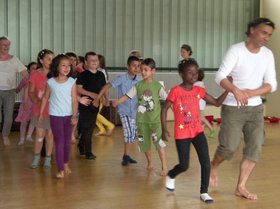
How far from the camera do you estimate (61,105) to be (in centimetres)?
505

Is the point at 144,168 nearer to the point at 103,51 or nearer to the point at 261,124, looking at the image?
the point at 261,124

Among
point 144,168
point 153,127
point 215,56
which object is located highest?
point 215,56

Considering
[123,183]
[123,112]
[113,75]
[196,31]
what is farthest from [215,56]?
[123,183]

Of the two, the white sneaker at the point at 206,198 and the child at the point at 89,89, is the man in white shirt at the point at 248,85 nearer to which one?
the white sneaker at the point at 206,198

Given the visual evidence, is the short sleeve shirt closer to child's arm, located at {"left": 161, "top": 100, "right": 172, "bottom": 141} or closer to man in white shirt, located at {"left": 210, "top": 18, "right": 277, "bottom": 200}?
child's arm, located at {"left": 161, "top": 100, "right": 172, "bottom": 141}

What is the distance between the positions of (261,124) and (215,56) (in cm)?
794

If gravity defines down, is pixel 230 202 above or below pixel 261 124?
below

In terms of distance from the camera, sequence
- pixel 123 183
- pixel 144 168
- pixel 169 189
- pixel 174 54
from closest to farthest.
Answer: pixel 169 189 → pixel 123 183 → pixel 144 168 → pixel 174 54

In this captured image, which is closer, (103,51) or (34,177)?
(34,177)

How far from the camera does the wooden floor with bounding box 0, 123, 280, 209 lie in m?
4.11

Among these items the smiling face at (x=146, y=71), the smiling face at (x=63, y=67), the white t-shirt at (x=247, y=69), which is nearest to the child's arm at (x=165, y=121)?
the white t-shirt at (x=247, y=69)

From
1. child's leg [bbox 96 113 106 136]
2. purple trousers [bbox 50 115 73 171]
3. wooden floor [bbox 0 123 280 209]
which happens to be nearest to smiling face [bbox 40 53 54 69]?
purple trousers [bbox 50 115 73 171]

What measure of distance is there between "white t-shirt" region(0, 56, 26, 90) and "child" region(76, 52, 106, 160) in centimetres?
142

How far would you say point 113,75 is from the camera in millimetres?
10664
